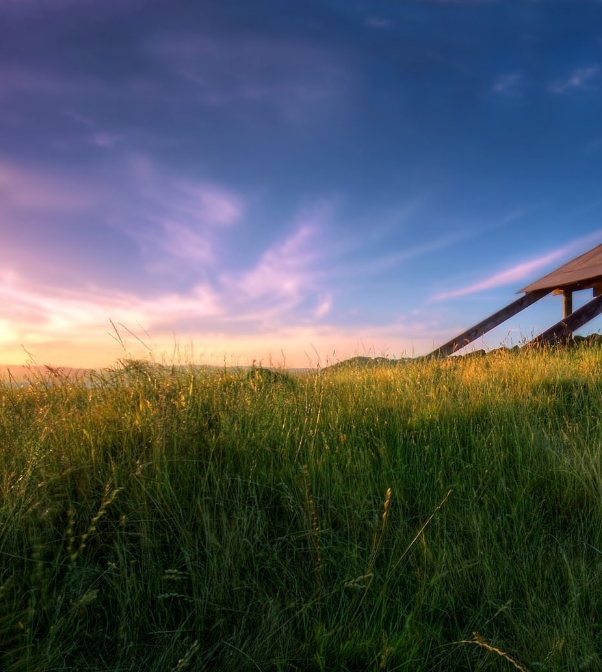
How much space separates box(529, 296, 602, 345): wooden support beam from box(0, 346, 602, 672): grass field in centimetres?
543

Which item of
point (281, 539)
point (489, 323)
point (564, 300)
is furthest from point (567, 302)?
point (281, 539)

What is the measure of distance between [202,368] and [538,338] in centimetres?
663

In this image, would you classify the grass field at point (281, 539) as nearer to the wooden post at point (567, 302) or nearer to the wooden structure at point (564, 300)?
the wooden structure at point (564, 300)

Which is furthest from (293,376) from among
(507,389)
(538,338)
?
(538,338)

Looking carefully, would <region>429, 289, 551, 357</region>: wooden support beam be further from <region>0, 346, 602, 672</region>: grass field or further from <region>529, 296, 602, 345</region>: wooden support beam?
<region>0, 346, 602, 672</region>: grass field

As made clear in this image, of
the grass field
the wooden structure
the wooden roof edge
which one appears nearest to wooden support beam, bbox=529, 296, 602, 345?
the wooden structure

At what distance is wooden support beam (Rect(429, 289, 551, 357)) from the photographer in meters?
9.34

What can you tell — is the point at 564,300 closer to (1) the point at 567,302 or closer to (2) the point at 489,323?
(1) the point at 567,302

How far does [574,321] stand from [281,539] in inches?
324

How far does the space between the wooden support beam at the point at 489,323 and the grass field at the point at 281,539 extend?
19.6 ft

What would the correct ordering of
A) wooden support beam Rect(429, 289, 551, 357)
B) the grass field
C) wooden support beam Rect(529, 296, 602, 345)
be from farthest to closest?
wooden support beam Rect(429, 289, 551, 357) → wooden support beam Rect(529, 296, 602, 345) → the grass field

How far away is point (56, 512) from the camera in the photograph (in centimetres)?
209

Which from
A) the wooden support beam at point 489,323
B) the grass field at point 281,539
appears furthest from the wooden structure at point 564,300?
the grass field at point 281,539

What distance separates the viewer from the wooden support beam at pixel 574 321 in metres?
8.10
